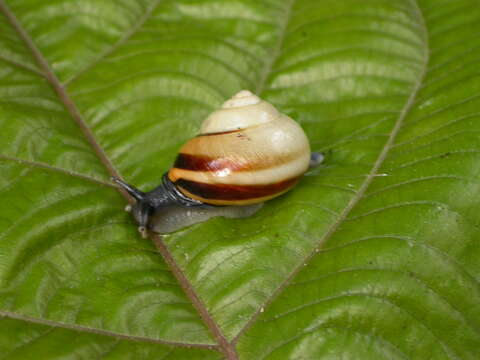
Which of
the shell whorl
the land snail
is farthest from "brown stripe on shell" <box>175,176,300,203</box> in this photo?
the shell whorl

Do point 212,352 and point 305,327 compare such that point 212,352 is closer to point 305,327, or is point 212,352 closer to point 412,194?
point 305,327

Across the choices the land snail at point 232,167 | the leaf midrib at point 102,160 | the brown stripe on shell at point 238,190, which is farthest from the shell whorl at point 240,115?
the leaf midrib at point 102,160

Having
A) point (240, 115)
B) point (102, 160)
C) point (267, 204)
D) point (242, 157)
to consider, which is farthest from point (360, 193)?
point (102, 160)

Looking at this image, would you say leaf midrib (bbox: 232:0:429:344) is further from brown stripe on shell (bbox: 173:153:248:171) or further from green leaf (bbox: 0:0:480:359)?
brown stripe on shell (bbox: 173:153:248:171)

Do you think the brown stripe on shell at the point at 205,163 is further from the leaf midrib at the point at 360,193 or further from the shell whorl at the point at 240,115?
the leaf midrib at the point at 360,193

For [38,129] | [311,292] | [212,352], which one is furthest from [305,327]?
[38,129]

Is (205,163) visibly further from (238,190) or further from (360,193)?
(360,193)
